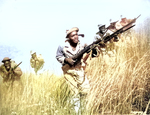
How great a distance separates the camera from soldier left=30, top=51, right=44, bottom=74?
3.20m

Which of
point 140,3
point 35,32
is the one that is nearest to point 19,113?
point 35,32

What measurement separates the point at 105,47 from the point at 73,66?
1.39 ft

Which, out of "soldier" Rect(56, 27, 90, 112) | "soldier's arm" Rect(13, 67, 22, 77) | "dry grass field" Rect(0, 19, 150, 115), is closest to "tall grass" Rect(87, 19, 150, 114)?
"dry grass field" Rect(0, 19, 150, 115)

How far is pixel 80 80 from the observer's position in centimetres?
308

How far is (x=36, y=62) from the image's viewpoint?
3.21 m

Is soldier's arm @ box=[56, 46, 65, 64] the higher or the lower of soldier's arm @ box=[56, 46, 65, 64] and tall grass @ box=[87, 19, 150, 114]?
the higher

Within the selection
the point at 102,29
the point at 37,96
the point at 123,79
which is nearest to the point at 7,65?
the point at 37,96

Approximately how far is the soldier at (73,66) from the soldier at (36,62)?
0.21 m

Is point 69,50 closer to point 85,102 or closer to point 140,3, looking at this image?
point 85,102

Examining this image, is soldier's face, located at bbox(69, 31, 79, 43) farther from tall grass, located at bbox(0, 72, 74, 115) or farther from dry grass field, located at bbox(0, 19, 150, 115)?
tall grass, located at bbox(0, 72, 74, 115)

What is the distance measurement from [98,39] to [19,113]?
1.21 metres

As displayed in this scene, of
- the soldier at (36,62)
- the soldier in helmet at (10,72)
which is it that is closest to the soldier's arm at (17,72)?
the soldier in helmet at (10,72)

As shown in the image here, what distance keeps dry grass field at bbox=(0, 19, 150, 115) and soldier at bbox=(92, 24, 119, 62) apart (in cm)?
6

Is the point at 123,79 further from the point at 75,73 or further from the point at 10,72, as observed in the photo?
the point at 10,72
